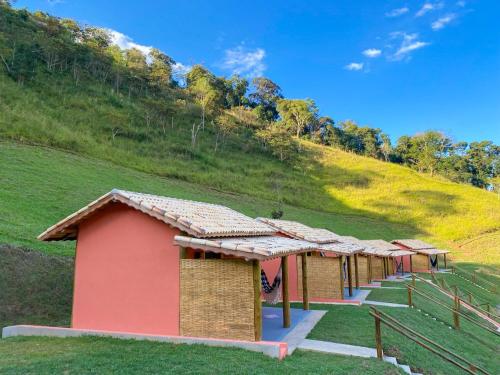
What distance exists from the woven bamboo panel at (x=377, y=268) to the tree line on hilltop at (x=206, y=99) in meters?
30.2

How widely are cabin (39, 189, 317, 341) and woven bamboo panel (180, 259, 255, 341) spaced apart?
19mm

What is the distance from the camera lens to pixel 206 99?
214 feet

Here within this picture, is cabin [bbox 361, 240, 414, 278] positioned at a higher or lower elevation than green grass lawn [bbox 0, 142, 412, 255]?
lower

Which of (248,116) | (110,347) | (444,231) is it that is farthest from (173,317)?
(248,116)

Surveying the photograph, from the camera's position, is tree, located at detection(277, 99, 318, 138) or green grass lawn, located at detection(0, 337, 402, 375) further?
tree, located at detection(277, 99, 318, 138)

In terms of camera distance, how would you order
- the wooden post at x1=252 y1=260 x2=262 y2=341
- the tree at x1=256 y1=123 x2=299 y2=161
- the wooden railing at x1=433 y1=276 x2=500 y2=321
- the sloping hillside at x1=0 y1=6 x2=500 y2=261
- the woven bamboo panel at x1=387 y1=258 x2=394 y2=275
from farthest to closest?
the tree at x1=256 y1=123 x2=299 y2=161 < the woven bamboo panel at x1=387 y1=258 x2=394 y2=275 < the sloping hillside at x1=0 y1=6 x2=500 y2=261 < the wooden railing at x1=433 y1=276 x2=500 y2=321 < the wooden post at x1=252 y1=260 x2=262 y2=341

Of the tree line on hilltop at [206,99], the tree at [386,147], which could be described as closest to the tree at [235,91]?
the tree line on hilltop at [206,99]

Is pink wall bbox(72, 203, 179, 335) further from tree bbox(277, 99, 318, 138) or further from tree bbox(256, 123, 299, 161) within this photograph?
tree bbox(277, 99, 318, 138)

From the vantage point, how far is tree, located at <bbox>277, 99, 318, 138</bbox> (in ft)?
274

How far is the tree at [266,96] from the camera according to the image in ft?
295

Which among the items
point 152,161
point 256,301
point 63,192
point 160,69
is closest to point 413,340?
point 256,301

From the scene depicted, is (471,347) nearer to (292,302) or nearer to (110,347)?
(292,302)

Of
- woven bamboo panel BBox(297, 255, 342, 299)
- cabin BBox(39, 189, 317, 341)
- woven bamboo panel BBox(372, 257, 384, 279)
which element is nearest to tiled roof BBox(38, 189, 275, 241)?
cabin BBox(39, 189, 317, 341)

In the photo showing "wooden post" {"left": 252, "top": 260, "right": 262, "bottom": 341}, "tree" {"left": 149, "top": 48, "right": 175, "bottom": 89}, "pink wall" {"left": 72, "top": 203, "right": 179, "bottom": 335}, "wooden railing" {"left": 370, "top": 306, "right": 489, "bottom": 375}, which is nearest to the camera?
"wooden railing" {"left": 370, "top": 306, "right": 489, "bottom": 375}
